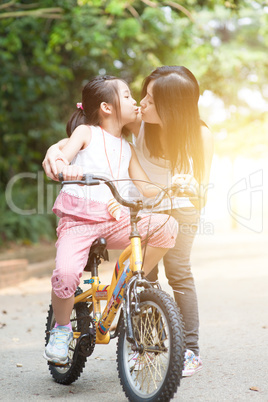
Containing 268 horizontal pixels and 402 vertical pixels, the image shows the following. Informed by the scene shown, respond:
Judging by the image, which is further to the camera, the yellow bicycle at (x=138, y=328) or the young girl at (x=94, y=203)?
the young girl at (x=94, y=203)

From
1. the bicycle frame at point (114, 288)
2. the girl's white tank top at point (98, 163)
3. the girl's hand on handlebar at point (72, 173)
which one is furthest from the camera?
the girl's white tank top at point (98, 163)

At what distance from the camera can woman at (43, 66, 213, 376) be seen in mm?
3504

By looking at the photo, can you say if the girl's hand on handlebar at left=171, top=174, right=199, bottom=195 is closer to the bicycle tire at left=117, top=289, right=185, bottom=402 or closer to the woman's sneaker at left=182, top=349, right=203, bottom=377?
the bicycle tire at left=117, top=289, right=185, bottom=402

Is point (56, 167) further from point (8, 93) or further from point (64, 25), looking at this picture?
point (8, 93)

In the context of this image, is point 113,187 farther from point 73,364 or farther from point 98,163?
point 73,364

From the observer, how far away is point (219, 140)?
2153cm

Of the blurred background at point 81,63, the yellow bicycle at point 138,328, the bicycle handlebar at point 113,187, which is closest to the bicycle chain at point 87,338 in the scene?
the yellow bicycle at point 138,328

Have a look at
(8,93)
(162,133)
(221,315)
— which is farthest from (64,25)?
(162,133)

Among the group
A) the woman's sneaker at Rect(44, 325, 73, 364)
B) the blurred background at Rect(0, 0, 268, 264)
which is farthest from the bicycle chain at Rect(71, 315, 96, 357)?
the blurred background at Rect(0, 0, 268, 264)

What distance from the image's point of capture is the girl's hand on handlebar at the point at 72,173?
110 inches

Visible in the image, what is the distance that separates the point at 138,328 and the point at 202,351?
1.59 m

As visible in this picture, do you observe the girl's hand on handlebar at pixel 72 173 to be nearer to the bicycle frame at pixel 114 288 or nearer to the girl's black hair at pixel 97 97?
the bicycle frame at pixel 114 288

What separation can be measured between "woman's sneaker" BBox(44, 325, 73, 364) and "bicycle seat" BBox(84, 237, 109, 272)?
1.33 ft

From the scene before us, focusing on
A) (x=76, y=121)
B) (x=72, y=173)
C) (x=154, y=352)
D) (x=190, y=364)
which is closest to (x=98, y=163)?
(x=76, y=121)
